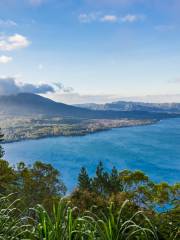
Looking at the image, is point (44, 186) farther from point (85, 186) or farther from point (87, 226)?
point (87, 226)

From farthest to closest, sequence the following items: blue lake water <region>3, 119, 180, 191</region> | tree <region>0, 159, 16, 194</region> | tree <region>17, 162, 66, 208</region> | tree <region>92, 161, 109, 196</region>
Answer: blue lake water <region>3, 119, 180, 191</region> < tree <region>92, 161, 109, 196</region> < tree <region>17, 162, 66, 208</region> < tree <region>0, 159, 16, 194</region>

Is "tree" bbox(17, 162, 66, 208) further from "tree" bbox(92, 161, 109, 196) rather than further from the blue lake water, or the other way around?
the blue lake water

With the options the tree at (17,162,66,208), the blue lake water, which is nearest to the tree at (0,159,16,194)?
the tree at (17,162,66,208)

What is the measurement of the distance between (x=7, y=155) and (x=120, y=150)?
5362 cm

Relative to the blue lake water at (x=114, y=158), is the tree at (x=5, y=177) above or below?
above

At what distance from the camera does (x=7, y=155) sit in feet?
580

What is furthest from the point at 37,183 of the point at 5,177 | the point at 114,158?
the point at 114,158

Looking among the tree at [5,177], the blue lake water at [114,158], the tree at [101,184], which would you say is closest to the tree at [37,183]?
the tree at [5,177]

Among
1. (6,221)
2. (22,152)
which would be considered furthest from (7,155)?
(6,221)

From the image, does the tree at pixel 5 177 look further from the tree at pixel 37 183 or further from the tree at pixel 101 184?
the tree at pixel 101 184

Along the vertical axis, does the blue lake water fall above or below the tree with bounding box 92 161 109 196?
below

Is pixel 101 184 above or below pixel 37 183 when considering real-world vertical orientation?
below

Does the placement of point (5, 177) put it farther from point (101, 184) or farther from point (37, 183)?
point (101, 184)

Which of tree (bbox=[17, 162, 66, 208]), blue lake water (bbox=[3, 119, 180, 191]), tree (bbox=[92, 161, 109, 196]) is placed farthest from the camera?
blue lake water (bbox=[3, 119, 180, 191])
